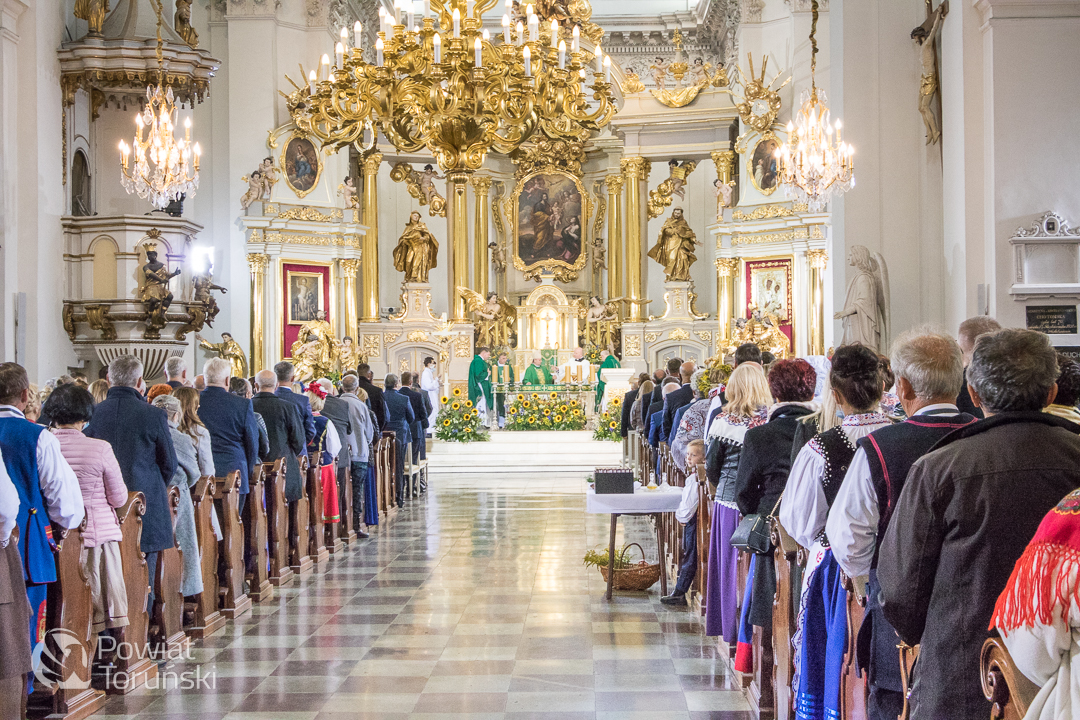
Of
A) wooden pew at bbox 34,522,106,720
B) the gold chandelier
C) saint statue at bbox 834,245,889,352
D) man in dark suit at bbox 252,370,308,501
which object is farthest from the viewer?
saint statue at bbox 834,245,889,352

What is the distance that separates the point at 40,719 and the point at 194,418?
93.1 inches

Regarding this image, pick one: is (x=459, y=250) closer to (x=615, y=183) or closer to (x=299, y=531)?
(x=615, y=183)

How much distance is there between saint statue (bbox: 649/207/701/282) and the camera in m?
26.6

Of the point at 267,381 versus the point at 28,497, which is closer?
the point at 28,497

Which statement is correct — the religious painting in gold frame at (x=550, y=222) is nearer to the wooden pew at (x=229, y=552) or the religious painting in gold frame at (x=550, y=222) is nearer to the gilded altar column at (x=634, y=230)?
the gilded altar column at (x=634, y=230)

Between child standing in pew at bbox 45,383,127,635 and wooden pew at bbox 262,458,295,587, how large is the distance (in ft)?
10.6

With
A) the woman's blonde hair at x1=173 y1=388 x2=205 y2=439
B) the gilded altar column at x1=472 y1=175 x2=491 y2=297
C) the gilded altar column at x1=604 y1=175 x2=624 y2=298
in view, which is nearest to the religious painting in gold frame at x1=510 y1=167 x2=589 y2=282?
the gilded altar column at x1=472 y1=175 x2=491 y2=297

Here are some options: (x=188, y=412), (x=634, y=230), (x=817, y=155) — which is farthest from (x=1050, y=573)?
(x=634, y=230)

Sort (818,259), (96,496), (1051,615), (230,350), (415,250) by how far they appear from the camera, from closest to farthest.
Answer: (1051,615)
(96,496)
(230,350)
(818,259)
(415,250)

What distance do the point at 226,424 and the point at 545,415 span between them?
46.6ft

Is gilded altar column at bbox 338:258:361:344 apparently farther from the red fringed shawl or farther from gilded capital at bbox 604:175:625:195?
the red fringed shawl

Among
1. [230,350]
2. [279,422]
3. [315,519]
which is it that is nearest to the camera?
[279,422]

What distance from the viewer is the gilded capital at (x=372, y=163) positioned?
25.6 metres

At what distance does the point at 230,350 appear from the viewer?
2105 cm
